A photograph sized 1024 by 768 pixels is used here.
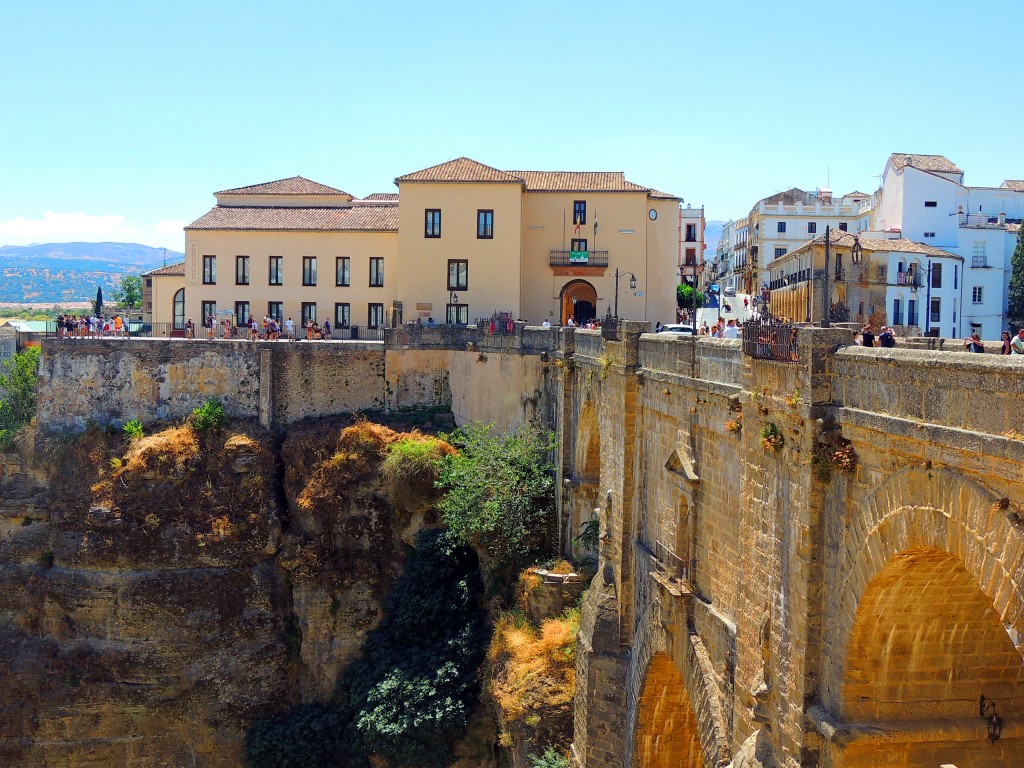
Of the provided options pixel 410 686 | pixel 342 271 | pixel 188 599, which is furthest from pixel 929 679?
pixel 342 271

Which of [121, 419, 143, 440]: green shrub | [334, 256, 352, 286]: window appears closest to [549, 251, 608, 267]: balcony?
[334, 256, 352, 286]: window

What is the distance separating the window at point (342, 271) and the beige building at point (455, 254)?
39 mm

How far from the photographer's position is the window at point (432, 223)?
4084 centimetres

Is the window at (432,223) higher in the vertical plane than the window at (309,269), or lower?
higher

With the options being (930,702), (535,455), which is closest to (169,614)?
(535,455)

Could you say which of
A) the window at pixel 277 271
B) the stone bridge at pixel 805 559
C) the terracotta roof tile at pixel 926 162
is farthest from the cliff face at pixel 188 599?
the terracotta roof tile at pixel 926 162

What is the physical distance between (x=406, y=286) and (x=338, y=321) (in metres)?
3.62

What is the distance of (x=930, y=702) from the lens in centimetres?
1020

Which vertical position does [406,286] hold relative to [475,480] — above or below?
above

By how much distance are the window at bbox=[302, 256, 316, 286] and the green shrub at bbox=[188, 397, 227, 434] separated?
7.33 meters

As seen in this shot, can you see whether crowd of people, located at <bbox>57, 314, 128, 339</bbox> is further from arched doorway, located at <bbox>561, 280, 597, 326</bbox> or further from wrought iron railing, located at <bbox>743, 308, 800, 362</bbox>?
wrought iron railing, located at <bbox>743, 308, 800, 362</bbox>

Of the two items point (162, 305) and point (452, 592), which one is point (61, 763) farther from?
point (162, 305)

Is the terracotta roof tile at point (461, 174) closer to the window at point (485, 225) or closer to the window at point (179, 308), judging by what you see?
the window at point (485, 225)

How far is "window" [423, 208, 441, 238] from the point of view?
134ft
